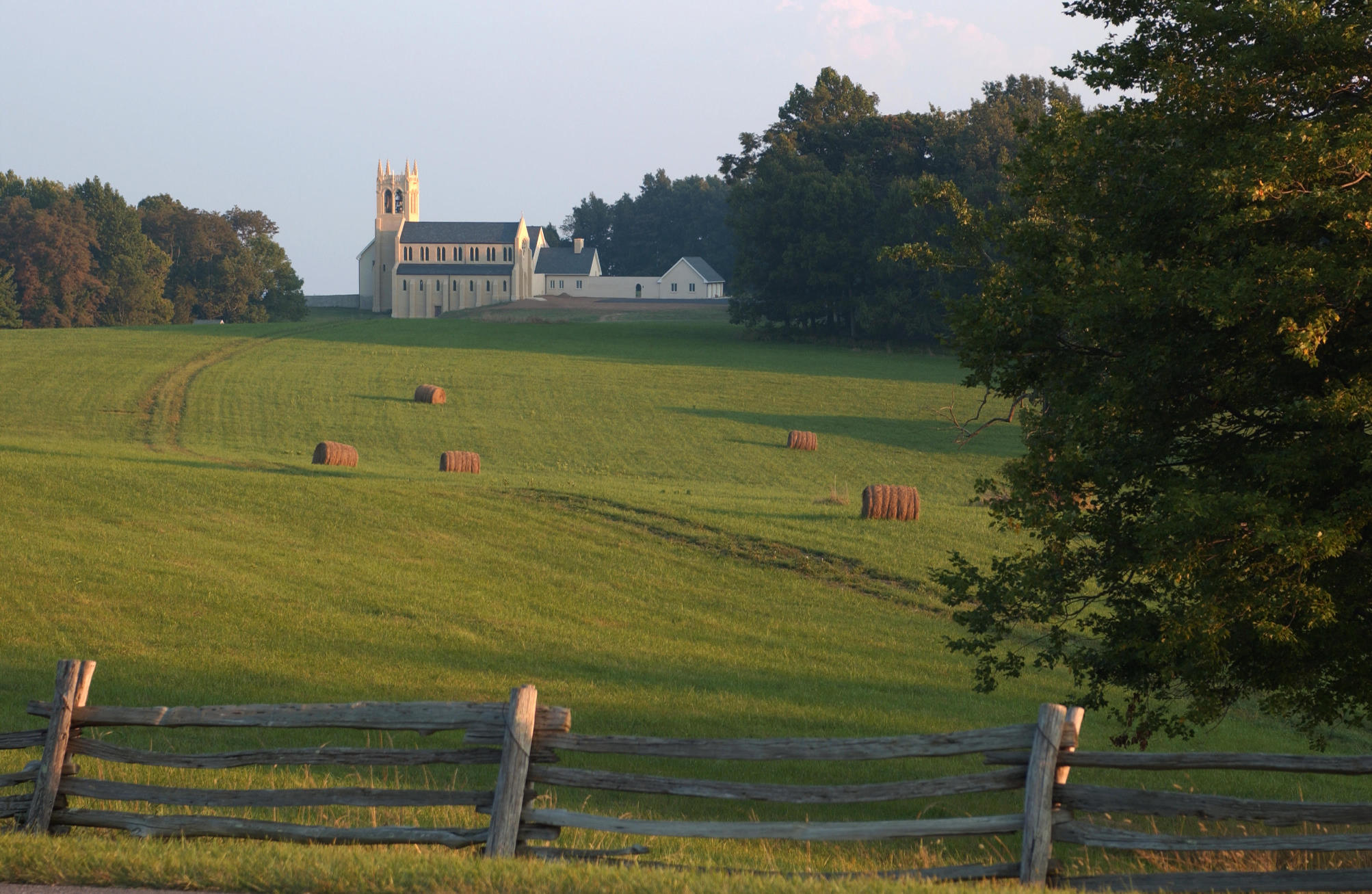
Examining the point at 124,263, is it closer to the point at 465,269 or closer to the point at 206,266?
the point at 206,266

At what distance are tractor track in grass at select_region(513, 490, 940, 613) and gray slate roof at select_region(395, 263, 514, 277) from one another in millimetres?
117689

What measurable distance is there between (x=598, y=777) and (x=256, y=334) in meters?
80.1

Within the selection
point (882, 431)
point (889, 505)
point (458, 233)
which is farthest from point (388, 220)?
point (889, 505)

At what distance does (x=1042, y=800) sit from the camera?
7.30 metres

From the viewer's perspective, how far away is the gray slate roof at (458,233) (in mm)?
148125

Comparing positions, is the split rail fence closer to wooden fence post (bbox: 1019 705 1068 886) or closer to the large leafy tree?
wooden fence post (bbox: 1019 705 1068 886)

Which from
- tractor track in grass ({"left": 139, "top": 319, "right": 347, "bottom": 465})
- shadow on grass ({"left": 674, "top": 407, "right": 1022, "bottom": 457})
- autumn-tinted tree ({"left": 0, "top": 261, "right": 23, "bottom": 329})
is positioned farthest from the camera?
autumn-tinted tree ({"left": 0, "top": 261, "right": 23, "bottom": 329})

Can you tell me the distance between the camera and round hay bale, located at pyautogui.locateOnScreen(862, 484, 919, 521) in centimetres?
2953

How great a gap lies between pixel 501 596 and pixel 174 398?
36311 mm

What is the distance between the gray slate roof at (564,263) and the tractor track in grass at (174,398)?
7469 cm

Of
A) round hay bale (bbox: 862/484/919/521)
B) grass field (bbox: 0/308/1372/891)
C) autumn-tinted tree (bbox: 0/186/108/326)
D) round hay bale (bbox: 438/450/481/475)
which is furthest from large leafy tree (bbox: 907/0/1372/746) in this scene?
autumn-tinted tree (bbox: 0/186/108/326)

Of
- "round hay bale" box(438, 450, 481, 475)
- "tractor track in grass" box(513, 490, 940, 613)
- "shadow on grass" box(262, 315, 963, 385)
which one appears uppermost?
"shadow on grass" box(262, 315, 963, 385)

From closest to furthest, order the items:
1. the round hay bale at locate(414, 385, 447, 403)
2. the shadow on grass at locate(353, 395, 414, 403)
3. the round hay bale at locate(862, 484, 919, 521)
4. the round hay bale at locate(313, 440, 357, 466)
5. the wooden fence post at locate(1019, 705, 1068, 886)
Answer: the wooden fence post at locate(1019, 705, 1068, 886) → the round hay bale at locate(862, 484, 919, 521) → the round hay bale at locate(313, 440, 357, 466) → the round hay bale at locate(414, 385, 447, 403) → the shadow on grass at locate(353, 395, 414, 403)

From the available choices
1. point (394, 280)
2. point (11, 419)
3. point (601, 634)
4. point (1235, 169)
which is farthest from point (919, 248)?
point (394, 280)
